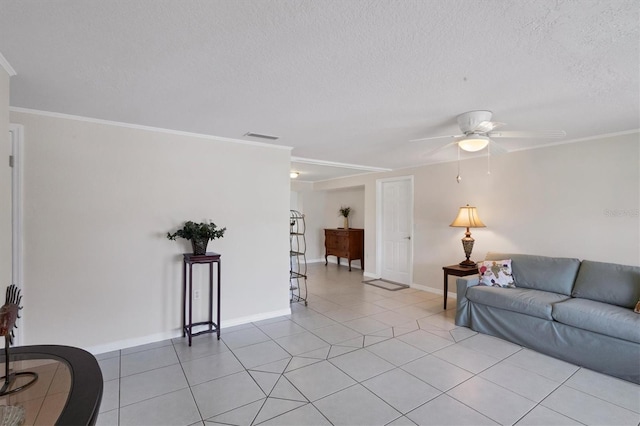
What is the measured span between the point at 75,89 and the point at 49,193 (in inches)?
43.3

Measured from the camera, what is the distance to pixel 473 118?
103 inches

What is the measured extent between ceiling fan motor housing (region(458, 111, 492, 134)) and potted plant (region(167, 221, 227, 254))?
Answer: 2.66 metres

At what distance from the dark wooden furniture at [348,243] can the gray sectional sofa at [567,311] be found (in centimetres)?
363

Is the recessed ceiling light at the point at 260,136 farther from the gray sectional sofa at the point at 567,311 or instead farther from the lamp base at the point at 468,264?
the lamp base at the point at 468,264

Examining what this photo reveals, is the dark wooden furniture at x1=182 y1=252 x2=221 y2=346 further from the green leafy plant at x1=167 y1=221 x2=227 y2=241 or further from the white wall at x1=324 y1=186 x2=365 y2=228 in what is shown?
the white wall at x1=324 y1=186 x2=365 y2=228

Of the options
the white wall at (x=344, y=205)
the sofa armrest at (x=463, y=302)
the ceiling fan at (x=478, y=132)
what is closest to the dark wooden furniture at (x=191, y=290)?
the ceiling fan at (x=478, y=132)

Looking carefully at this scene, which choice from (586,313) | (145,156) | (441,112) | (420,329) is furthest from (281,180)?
(586,313)

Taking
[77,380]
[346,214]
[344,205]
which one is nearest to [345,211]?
[346,214]

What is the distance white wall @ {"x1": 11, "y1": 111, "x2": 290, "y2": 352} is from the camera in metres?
2.78

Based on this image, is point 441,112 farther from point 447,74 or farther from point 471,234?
point 471,234

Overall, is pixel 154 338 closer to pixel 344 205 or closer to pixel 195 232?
pixel 195 232

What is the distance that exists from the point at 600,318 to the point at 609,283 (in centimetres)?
67

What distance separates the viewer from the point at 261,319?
3.92 metres

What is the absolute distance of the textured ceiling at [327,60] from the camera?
139 centimetres
